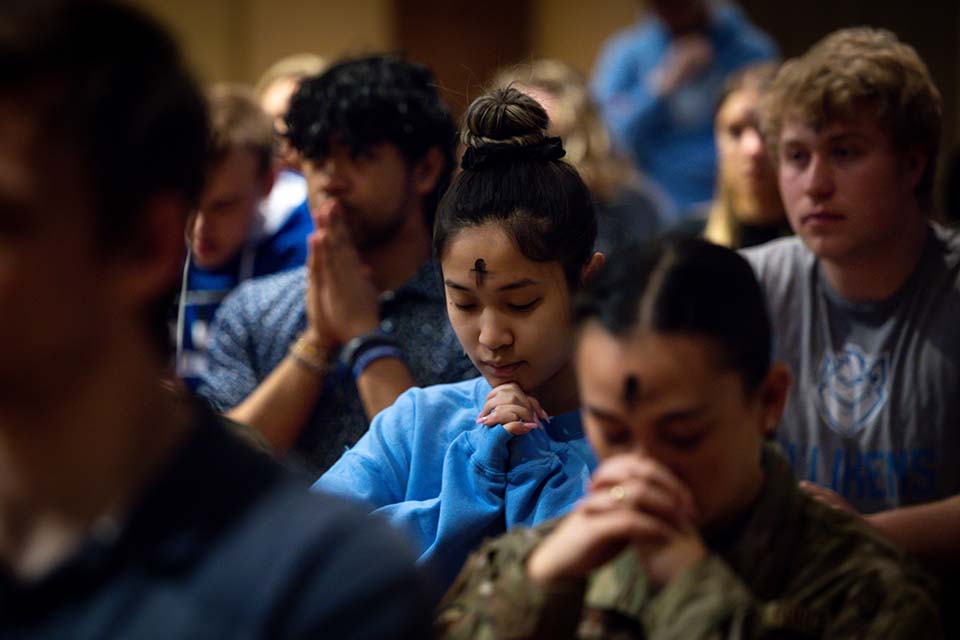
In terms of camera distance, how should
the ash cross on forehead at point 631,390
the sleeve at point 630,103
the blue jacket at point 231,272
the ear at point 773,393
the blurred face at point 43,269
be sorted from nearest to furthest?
the blurred face at point 43,269, the ash cross on forehead at point 631,390, the ear at point 773,393, the blue jacket at point 231,272, the sleeve at point 630,103

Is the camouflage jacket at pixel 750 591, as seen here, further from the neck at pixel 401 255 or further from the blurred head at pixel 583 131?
the blurred head at pixel 583 131

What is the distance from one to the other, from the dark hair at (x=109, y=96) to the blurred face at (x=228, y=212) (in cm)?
219

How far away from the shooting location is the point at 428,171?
2.69 metres

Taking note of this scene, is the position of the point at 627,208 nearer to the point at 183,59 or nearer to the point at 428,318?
the point at 428,318

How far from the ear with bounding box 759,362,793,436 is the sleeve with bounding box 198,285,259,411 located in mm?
1529

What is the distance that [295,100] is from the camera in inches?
107

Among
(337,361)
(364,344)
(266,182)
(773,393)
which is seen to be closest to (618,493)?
(773,393)

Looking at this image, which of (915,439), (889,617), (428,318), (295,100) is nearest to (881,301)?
(915,439)

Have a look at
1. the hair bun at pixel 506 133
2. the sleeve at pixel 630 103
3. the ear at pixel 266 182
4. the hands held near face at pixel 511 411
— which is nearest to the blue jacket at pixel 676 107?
the sleeve at pixel 630 103

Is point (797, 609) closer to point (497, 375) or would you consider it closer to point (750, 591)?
point (750, 591)

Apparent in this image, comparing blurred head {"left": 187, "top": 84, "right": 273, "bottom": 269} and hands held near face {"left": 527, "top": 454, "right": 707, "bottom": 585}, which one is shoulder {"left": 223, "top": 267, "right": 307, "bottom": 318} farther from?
hands held near face {"left": 527, "top": 454, "right": 707, "bottom": 585}

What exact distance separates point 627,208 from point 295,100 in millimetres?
1635

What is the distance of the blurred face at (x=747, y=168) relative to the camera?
3.46 meters

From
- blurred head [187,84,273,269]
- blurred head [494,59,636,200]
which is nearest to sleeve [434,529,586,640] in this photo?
blurred head [187,84,273,269]
